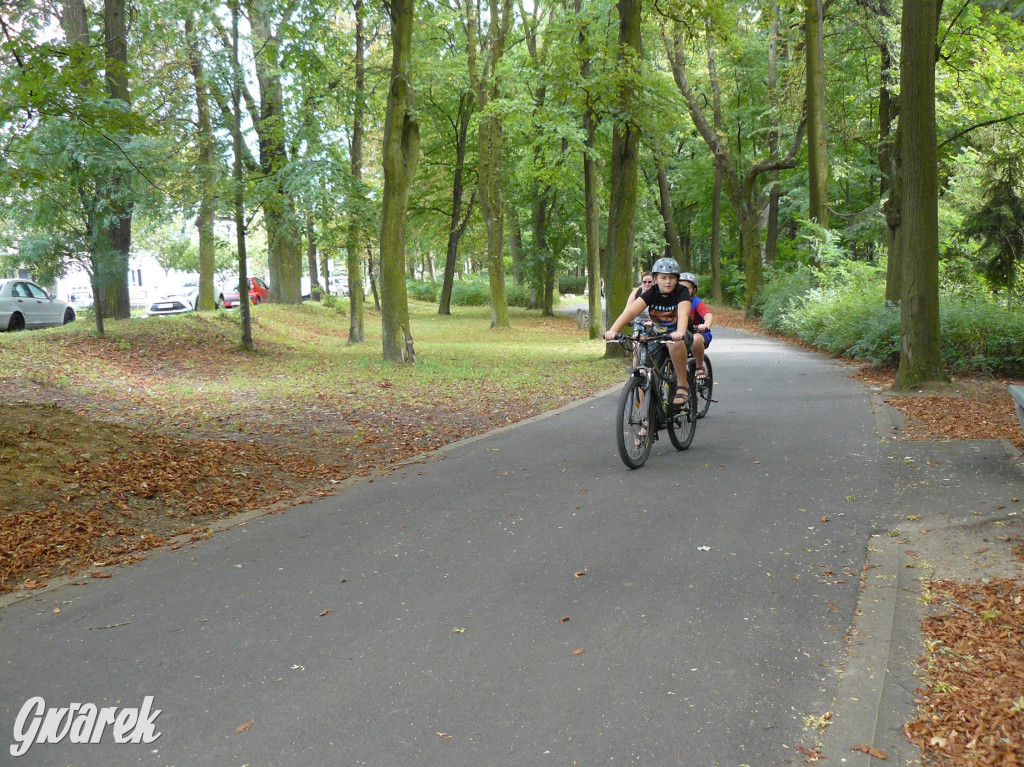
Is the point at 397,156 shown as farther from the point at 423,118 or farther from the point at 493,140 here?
the point at 493,140

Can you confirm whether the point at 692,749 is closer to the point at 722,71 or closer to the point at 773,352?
the point at 773,352

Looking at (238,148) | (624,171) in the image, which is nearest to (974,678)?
(624,171)

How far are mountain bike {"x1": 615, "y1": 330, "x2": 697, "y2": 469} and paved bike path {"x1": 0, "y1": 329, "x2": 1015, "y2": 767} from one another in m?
0.47

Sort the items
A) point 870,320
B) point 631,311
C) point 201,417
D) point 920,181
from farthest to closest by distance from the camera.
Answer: point 870,320 < point 920,181 < point 201,417 < point 631,311

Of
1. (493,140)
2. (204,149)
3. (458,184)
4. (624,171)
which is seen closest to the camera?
(624,171)

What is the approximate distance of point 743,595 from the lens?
4.80m

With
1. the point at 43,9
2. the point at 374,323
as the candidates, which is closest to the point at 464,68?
the point at 374,323

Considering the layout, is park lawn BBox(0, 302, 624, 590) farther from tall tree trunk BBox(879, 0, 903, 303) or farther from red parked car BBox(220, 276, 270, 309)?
red parked car BBox(220, 276, 270, 309)

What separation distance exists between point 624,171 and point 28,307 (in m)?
17.8

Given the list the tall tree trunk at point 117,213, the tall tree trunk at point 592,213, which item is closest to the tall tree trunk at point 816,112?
the tall tree trunk at point 592,213

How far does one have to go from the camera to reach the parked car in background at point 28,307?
23141 mm

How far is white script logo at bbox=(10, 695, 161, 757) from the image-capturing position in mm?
3412

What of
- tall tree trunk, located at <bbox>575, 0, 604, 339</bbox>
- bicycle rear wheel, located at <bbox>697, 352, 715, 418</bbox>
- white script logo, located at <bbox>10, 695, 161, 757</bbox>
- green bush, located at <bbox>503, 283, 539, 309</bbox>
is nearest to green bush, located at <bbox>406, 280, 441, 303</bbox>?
green bush, located at <bbox>503, 283, 539, 309</bbox>

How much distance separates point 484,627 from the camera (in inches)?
175
